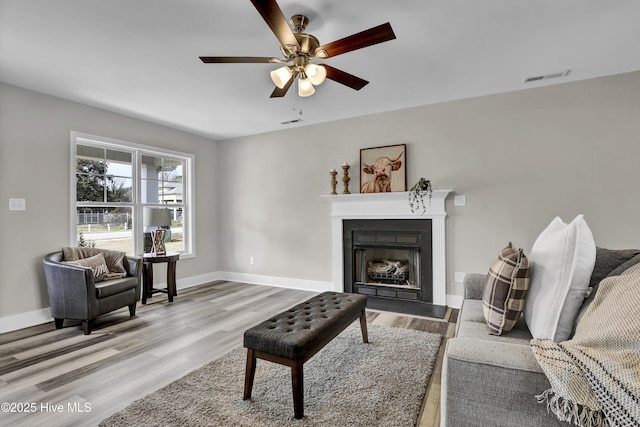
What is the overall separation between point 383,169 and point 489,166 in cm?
125

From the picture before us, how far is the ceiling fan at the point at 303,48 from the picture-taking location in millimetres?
1758

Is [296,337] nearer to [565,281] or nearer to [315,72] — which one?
[565,281]

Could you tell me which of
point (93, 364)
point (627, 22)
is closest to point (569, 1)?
point (627, 22)

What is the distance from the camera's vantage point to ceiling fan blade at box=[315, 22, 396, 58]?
5.79ft

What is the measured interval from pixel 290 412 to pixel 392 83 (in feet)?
10.1

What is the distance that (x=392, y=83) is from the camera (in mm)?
3262

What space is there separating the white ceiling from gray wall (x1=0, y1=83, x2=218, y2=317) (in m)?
0.19

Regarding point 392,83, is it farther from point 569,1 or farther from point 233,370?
point 233,370

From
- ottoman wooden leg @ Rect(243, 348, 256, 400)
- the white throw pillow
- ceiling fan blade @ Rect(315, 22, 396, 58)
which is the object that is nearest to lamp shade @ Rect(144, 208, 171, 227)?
ottoman wooden leg @ Rect(243, 348, 256, 400)

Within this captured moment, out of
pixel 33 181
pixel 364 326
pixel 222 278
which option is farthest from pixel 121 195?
pixel 364 326

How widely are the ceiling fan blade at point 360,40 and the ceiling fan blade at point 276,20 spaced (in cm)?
20

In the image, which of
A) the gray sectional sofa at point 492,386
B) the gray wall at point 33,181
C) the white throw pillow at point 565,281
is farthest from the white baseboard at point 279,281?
the gray sectional sofa at point 492,386

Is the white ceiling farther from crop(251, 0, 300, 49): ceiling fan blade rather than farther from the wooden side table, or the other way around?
the wooden side table

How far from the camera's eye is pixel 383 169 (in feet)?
13.5
